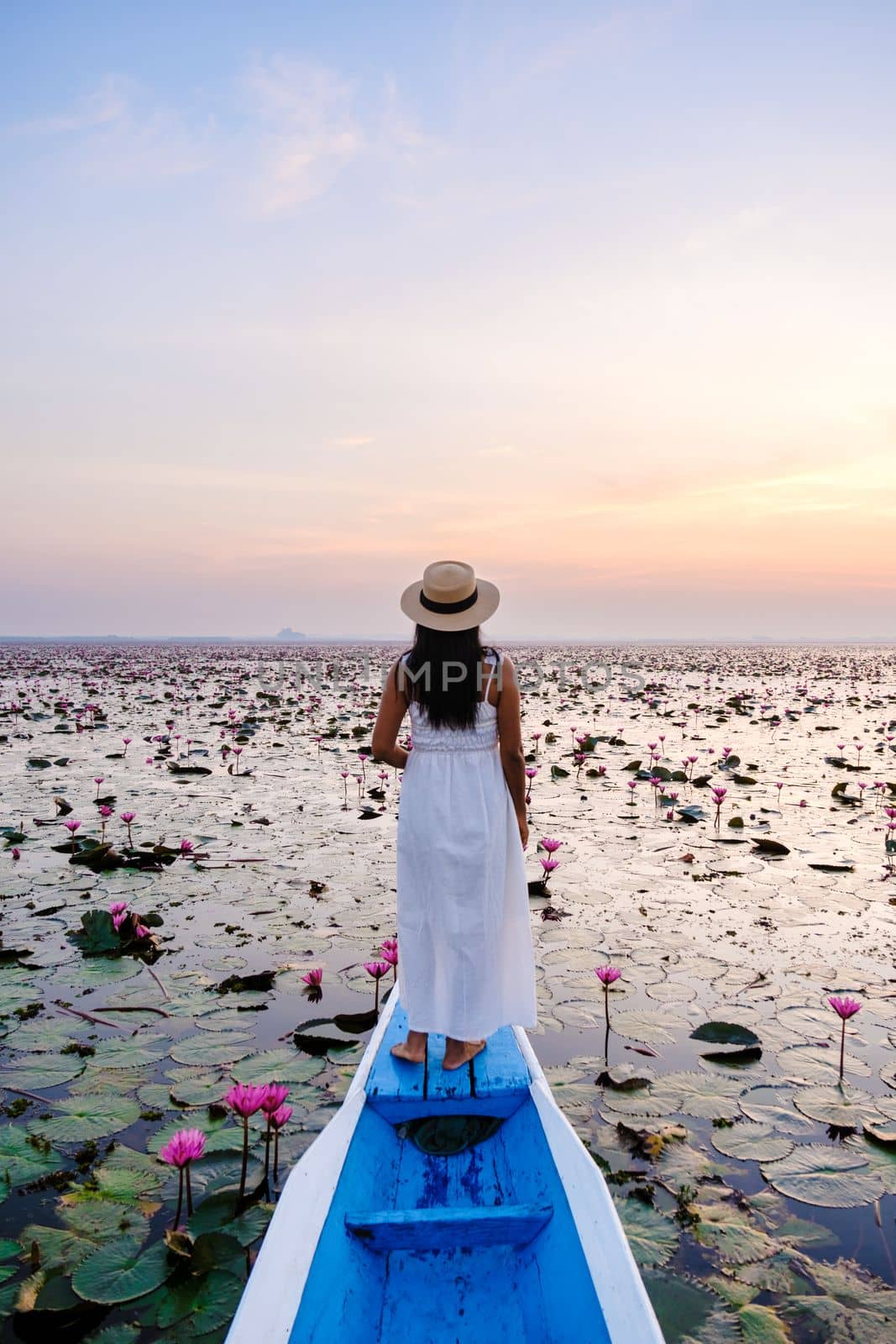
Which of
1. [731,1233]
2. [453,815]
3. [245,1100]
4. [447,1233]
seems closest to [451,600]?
[453,815]

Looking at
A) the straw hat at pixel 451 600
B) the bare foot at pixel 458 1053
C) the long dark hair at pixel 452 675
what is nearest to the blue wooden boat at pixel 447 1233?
the bare foot at pixel 458 1053

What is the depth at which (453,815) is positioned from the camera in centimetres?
273

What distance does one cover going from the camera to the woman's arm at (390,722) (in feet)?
9.28

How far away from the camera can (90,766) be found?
388 inches

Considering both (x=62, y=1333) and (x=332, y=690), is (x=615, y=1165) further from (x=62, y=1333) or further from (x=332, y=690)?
(x=332, y=690)

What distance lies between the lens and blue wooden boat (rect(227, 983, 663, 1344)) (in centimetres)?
170

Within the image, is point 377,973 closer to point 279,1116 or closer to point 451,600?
point 279,1116

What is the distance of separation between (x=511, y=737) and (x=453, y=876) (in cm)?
53

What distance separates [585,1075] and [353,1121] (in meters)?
1.23

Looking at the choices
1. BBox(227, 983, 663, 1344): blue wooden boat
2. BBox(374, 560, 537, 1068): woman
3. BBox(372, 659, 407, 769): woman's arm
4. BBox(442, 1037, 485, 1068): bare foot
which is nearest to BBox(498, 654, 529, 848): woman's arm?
BBox(374, 560, 537, 1068): woman

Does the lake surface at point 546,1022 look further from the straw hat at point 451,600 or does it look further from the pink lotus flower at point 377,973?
the straw hat at point 451,600

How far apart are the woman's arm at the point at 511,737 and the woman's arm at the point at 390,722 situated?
14.3 inches

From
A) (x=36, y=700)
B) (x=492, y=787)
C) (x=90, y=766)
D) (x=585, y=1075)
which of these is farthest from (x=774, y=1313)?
(x=36, y=700)

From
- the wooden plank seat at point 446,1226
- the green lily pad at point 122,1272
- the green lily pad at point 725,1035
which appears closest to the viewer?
the wooden plank seat at point 446,1226
